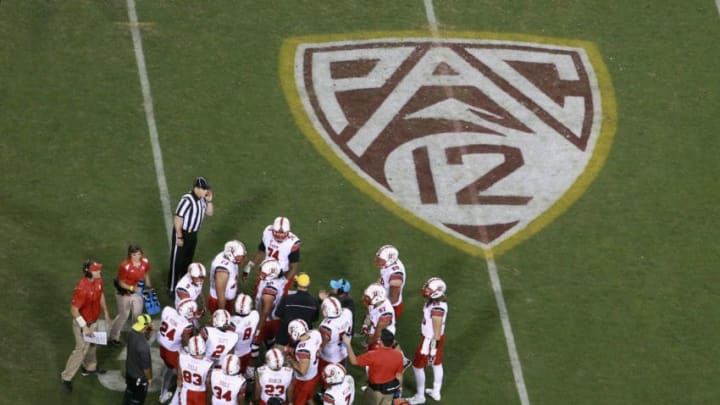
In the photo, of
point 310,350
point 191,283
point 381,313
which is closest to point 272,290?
point 191,283

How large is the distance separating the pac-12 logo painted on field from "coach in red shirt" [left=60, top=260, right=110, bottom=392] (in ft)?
13.6

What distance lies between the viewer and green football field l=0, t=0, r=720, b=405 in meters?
16.7

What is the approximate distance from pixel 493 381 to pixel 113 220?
4.78 metres

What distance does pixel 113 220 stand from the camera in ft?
57.6

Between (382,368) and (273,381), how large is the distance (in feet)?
3.68

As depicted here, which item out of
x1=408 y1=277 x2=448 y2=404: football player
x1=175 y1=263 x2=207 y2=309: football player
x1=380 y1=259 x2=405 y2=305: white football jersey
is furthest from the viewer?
x1=380 y1=259 x2=405 y2=305: white football jersey

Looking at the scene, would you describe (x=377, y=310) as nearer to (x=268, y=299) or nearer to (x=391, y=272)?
(x=391, y=272)

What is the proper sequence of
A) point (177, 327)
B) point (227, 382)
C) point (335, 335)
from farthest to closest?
point (335, 335) < point (177, 327) < point (227, 382)

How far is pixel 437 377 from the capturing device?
629 inches

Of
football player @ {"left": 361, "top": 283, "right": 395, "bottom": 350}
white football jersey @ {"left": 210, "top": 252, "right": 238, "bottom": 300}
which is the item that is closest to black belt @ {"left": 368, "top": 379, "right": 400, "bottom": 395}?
football player @ {"left": 361, "top": 283, "right": 395, "bottom": 350}

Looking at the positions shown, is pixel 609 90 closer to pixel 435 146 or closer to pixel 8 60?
pixel 435 146

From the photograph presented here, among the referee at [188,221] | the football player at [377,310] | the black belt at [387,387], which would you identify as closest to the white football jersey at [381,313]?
the football player at [377,310]

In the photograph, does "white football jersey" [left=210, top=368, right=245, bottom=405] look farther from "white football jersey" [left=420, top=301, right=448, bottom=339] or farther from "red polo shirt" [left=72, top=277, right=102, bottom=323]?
"white football jersey" [left=420, top=301, right=448, bottom=339]

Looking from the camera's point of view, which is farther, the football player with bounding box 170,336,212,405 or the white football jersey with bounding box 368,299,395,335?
the white football jersey with bounding box 368,299,395,335
